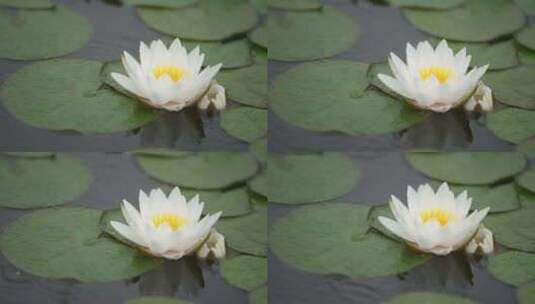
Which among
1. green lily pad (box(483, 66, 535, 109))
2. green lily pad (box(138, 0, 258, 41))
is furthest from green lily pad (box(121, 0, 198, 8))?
green lily pad (box(483, 66, 535, 109))

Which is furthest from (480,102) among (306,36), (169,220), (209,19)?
(169,220)

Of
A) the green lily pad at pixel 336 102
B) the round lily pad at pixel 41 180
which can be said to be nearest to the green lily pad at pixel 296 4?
the green lily pad at pixel 336 102

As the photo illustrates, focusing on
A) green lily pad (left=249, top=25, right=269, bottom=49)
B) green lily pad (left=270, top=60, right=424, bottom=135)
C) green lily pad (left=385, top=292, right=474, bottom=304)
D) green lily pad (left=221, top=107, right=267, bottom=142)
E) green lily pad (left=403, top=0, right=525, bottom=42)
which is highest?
green lily pad (left=403, top=0, right=525, bottom=42)

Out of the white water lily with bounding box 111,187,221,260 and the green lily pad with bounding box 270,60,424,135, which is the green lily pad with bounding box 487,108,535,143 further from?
the white water lily with bounding box 111,187,221,260

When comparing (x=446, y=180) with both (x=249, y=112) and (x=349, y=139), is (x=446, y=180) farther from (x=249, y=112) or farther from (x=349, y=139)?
(x=249, y=112)

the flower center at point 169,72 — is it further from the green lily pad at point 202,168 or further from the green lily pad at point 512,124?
the green lily pad at point 512,124

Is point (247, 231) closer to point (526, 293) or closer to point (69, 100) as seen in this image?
point (69, 100)

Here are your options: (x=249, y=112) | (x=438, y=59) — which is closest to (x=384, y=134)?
(x=438, y=59)
